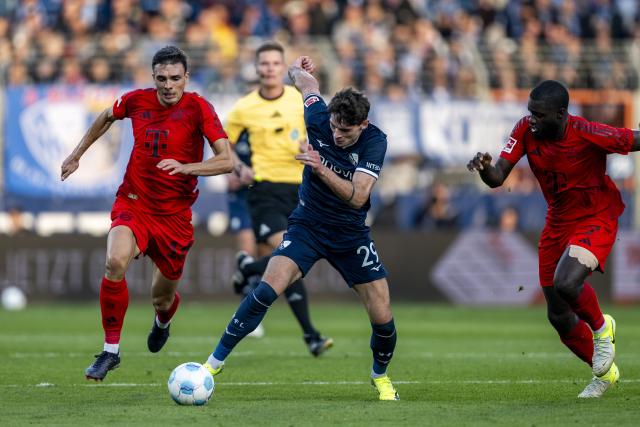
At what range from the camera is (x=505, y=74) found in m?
24.2

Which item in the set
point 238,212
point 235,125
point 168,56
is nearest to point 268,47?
point 235,125

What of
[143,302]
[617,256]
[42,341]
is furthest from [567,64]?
[42,341]

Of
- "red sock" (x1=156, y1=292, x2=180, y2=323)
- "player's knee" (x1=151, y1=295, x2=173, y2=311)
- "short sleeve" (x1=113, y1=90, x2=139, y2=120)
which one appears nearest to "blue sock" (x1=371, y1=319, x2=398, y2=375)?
"player's knee" (x1=151, y1=295, x2=173, y2=311)

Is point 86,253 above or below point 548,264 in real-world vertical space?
below

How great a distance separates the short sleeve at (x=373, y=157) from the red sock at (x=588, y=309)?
1808 mm

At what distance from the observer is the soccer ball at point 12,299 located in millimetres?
21250

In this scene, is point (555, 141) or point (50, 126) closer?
point (555, 141)

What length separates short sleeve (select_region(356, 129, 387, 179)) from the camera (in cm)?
880

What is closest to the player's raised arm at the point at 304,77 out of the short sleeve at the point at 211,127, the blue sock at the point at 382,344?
the short sleeve at the point at 211,127

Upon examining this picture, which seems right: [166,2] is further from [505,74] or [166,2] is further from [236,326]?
[236,326]

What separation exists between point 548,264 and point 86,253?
13353 millimetres

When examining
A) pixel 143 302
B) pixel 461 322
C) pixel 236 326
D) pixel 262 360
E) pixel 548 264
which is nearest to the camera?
pixel 236 326

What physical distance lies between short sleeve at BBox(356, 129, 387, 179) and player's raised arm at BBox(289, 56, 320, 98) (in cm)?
77

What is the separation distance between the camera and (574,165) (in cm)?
942
